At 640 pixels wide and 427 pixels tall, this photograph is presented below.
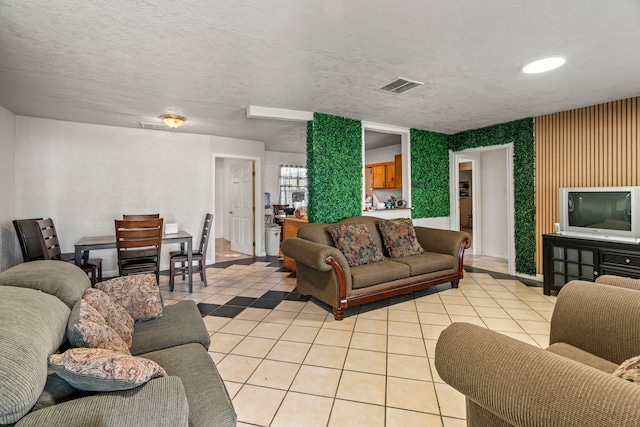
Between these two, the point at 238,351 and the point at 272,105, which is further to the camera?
the point at 272,105

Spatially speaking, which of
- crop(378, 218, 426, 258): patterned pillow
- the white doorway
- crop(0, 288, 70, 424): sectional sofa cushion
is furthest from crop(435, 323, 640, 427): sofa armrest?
the white doorway

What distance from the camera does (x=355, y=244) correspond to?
372 centimetres

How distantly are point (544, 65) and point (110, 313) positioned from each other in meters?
3.80

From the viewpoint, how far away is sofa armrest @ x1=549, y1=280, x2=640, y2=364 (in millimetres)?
1490

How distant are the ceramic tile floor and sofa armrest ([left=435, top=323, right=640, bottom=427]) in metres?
0.93

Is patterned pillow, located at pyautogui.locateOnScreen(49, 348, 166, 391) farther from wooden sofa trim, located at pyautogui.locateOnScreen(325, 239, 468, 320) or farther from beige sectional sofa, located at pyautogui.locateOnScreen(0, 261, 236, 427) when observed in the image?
wooden sofa trim, located at pyautogui.locateOnScreen(325, 239, 468, 320)

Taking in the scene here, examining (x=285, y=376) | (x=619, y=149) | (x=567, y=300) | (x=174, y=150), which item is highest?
(x=174, y=150)

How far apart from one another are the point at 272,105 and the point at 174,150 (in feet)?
8.19

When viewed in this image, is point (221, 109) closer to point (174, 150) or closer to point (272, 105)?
point (272, 105)

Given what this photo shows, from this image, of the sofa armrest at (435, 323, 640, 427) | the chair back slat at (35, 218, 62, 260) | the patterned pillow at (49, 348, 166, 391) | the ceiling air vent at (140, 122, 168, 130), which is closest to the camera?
the sofa armrest at (435, 323, 640, 427)

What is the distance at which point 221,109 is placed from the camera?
412 cm

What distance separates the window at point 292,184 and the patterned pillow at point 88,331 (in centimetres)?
682

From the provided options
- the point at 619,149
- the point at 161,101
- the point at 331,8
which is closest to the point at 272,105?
the point at 161,101

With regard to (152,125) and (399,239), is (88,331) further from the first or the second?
(152,125)
